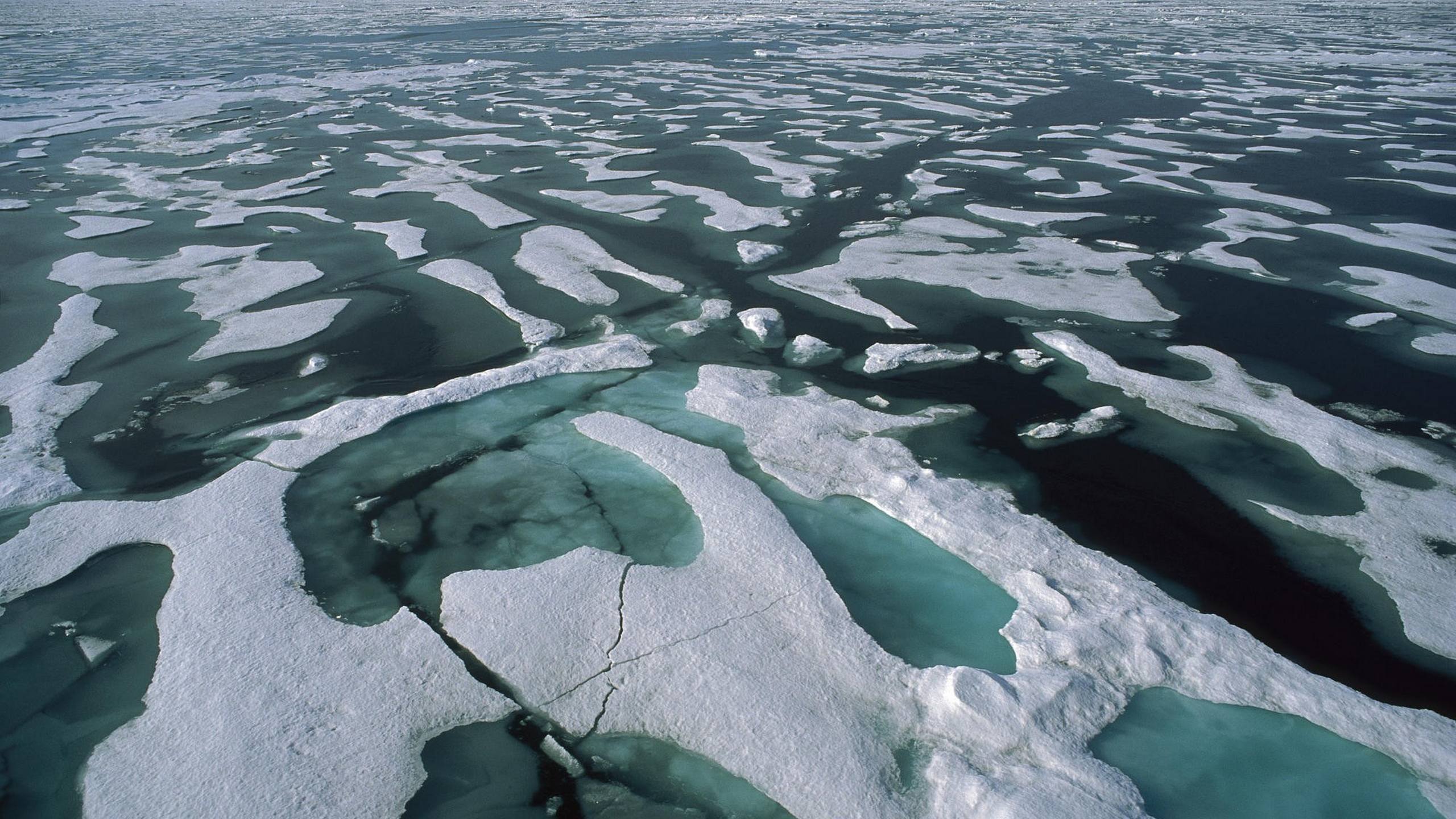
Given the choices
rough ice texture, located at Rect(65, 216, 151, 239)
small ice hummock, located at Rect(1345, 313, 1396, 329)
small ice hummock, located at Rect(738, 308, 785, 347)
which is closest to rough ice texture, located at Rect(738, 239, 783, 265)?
small ice hummock, located at Rect(738, 308, 785, 347)

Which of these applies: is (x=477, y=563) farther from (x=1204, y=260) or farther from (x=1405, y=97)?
(x=1405, y=97)

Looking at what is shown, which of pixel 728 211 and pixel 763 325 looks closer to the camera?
pixel 763 325

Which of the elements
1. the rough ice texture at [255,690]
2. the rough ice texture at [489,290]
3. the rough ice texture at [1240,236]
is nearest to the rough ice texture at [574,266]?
the rough ice texture at [489,290]

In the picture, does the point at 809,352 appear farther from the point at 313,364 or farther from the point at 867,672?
the point at 313,364

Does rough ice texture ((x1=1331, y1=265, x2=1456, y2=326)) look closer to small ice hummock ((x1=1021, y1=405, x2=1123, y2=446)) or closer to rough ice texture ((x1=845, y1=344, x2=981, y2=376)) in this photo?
small ice hummock ((x1=1021, y1=405, x2=1123, y2=446))

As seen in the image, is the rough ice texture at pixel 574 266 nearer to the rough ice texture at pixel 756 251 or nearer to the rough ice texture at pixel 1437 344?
the rough ice texture at pixel 756 251

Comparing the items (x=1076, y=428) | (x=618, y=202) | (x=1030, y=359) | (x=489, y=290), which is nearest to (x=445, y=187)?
(x=618, y=202)

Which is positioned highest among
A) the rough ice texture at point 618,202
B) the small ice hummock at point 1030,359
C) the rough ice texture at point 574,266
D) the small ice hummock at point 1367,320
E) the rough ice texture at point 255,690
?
the rough ice texture at point 255,690
